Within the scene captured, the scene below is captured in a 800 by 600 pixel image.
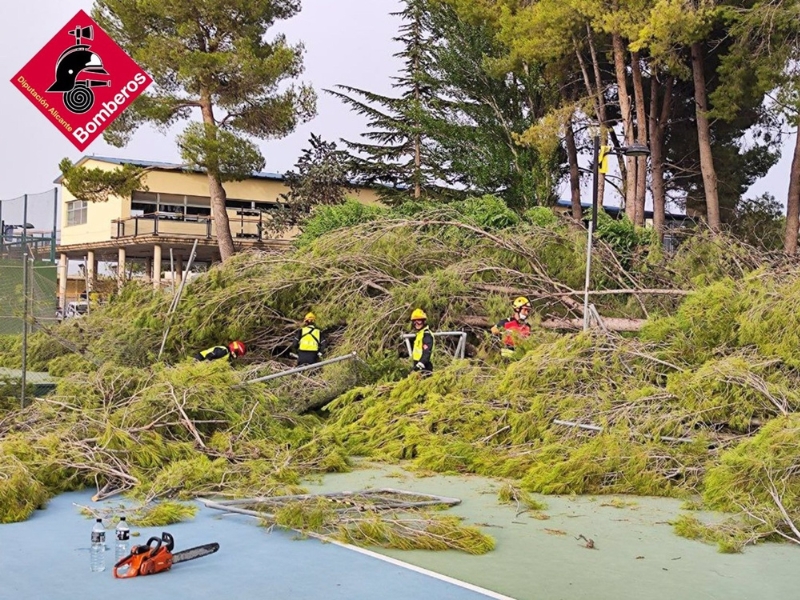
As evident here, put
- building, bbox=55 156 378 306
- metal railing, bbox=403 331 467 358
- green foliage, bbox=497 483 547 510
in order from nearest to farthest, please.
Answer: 1. green foliage, bbox=497 483 547 510
2. metal railing, bbox=403 331 467 358
3. building, bbox=55 156 378 306

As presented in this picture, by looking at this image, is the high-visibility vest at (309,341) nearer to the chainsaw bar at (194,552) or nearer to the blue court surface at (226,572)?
the blue court surface at (226,572)

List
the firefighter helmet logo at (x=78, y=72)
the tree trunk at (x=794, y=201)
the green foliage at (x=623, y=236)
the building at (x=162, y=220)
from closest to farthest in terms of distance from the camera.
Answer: the green foliage at (x=623, y=236) < the firefighter helmet logo at (x=78, y=72) < the tree trunk at (x=794, y=201) < the building at (x=162, y=220)

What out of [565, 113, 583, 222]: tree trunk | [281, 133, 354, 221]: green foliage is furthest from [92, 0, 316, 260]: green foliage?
[565, 113, 583, 222]: tree trunk

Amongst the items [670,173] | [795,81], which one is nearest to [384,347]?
[795,81]

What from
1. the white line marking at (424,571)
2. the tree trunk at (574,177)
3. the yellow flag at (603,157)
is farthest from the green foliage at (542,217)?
the tree trunk at (574,177)

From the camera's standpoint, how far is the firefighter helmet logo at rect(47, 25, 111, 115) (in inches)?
673

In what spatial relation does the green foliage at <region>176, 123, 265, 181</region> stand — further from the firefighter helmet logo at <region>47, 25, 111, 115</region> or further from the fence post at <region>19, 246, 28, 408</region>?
the fence post at <region>19, 246, 28, 408</region>

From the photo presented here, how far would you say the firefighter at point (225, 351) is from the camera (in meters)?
12.1

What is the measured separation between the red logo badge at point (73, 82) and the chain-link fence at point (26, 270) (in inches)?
84.7

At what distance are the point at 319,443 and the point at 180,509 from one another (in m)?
2.60

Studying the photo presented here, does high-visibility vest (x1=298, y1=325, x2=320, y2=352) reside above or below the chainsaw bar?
above

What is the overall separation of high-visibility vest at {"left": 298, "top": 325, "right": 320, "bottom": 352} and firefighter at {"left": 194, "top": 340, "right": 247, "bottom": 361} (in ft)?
3.32

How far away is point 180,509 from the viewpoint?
6957mm

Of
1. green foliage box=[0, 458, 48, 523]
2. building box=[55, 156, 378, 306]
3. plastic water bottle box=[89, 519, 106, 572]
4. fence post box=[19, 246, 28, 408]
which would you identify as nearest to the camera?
plastic water bottle box=[89, 519, 106, 572]
